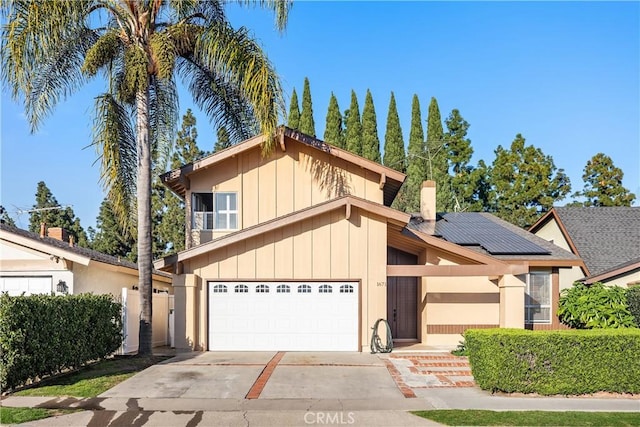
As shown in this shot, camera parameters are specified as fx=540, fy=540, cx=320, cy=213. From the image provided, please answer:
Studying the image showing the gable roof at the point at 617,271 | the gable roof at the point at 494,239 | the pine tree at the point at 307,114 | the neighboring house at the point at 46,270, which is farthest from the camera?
the pine tree at the point at 307,114

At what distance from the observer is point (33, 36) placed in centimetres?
1351

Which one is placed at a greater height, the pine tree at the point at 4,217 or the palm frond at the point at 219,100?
the palm frond at the point at 219,100

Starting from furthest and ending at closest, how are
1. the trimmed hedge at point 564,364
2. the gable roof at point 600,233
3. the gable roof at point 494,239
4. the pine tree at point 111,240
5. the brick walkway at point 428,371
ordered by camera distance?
the pine tree at point 111,240 < the gable roof at point 600,233 < the gable roof at point 494,239 < the brick walkway at point 428,371 < the trimmed hedge at point 564,364

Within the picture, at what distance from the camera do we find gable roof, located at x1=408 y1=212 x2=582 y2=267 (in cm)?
1903

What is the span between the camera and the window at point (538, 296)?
766 inches

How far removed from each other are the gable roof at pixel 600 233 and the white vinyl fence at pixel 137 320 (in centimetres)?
1537

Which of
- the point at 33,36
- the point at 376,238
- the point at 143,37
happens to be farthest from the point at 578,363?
the point at 33,36

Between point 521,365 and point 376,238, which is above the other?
point 376,238

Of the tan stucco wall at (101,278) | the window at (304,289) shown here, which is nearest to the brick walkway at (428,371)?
the window at (304,289)

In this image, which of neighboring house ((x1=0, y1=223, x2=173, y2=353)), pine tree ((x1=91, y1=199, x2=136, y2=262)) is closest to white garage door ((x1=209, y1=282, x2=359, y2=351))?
neighboring house ((x1=0, y1=223, x2=173, y2=353))

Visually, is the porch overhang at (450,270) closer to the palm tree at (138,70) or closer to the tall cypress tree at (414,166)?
the palm tree at (138,70)

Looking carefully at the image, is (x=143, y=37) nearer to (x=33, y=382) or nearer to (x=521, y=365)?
(x=33, y=382)

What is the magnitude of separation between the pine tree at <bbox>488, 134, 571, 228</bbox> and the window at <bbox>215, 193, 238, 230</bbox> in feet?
75.8

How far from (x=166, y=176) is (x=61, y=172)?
5.33 meters
